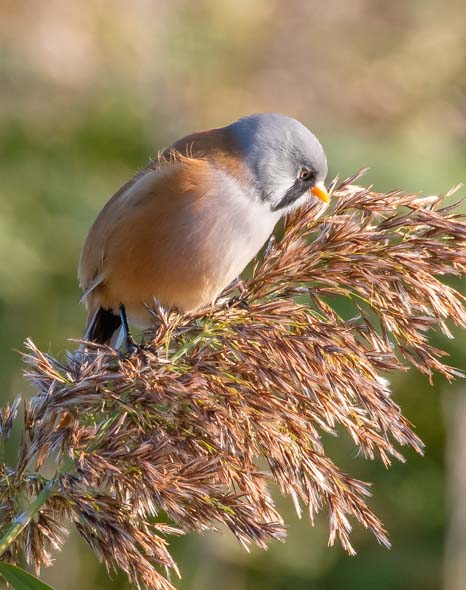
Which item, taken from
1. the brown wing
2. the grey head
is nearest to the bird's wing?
the brown wing

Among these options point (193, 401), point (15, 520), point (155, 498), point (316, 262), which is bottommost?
point (15, 520)

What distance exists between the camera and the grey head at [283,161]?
120 inches

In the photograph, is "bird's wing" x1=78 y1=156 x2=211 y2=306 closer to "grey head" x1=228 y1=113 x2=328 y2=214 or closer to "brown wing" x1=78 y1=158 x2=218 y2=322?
"brown wing" x1=78 y1=158 x2=218 y2=322

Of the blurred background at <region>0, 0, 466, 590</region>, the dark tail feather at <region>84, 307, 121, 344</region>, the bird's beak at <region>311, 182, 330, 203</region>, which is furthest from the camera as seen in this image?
the blurred background at <region>0, 0, 466, 590</region>

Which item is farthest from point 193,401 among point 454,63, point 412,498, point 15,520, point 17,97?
point 454,63

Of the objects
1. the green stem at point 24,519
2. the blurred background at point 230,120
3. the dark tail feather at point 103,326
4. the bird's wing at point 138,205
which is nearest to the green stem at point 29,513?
the green stem at point 24,519

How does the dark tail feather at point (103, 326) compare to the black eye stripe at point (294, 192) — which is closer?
the black eye stripe at point (294, 192)

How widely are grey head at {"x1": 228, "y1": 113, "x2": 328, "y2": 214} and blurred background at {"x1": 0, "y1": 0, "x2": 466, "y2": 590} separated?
1.46 meters

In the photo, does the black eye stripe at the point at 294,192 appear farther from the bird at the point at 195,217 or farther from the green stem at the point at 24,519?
the green stem at the point at 24,519

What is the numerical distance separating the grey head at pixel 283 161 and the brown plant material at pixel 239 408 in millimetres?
831

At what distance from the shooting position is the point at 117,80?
703 cm

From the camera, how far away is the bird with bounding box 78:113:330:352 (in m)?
2.88

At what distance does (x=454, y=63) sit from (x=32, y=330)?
3902 millimetres

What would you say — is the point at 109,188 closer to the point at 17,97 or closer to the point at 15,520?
the point at 17,97
